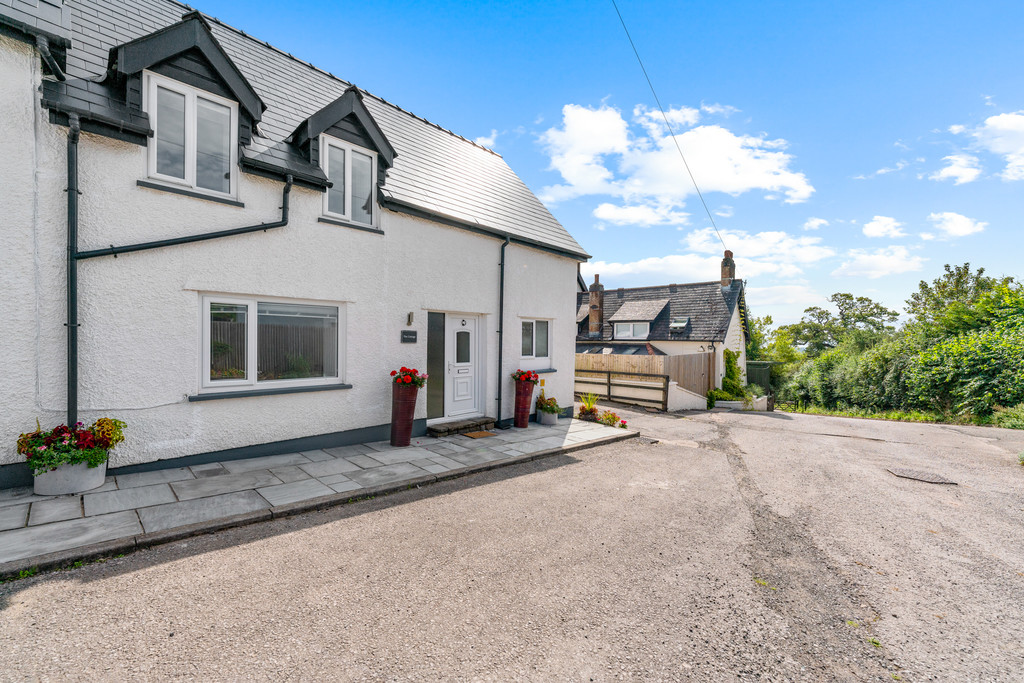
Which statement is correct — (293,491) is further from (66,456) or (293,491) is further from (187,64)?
(187,64)

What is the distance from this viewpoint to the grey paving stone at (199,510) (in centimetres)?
431

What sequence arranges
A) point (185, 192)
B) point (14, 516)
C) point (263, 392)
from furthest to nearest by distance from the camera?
point (263, 392)
point (185, 192)
point (14, 516)

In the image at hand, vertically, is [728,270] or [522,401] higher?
[728,270]

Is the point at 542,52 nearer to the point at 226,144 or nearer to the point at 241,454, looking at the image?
the point at 226,144

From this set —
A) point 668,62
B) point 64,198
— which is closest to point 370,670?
point 64,198

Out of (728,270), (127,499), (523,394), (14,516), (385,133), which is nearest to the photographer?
(14,516)

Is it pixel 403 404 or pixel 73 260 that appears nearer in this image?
pixel 73 260

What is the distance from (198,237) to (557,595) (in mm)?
6149

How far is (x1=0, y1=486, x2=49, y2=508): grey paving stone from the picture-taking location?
179 inches

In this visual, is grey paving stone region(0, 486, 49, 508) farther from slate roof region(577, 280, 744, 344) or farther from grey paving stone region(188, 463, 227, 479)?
slate roof region(577, 280, 744, 344)

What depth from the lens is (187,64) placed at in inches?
230

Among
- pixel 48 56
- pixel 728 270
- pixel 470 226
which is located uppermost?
pixel 728 270

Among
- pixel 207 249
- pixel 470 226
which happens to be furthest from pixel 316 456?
pixel 470 226

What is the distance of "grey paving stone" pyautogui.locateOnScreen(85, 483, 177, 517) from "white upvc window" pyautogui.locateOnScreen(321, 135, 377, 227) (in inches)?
179
